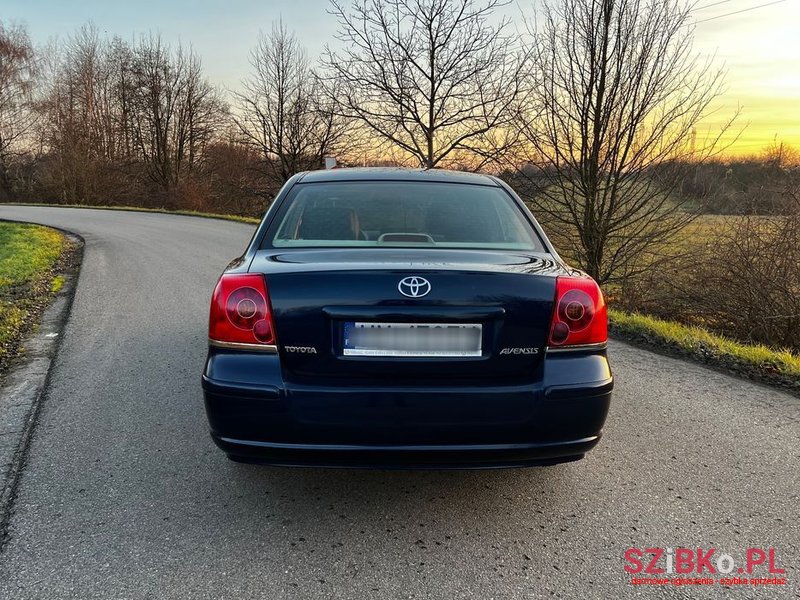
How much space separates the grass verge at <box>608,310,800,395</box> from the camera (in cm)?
466

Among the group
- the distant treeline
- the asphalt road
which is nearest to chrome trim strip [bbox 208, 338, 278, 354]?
the asphalt road

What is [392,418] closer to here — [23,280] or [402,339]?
[402,339]

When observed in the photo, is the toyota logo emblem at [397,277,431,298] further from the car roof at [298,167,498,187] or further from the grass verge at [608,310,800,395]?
the grass verge at [608,310,800,395]

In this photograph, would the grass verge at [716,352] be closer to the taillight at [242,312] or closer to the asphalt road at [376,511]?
the asphalt road at [376,511]

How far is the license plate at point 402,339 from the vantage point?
228 centimetres

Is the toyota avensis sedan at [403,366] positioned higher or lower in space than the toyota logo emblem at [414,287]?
lower

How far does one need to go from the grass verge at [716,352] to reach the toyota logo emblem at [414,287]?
368 cm

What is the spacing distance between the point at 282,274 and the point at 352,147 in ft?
65.1

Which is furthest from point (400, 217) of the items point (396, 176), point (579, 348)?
point (579, 348)

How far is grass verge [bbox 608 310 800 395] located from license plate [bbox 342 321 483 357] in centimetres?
355

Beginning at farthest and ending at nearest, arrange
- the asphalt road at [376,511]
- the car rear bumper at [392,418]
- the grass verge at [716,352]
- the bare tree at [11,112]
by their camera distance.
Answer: the bare tree at [11,112] < the grass verge at [716,352] < the car rear bumper at [392,418] < the asphalt road at [376,511]

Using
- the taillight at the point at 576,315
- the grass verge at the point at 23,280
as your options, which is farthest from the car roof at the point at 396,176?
the grass verge at the point at 23,280

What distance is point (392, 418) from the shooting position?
2.25 meters

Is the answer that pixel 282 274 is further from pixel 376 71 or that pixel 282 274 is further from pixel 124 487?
pixel 376 71
